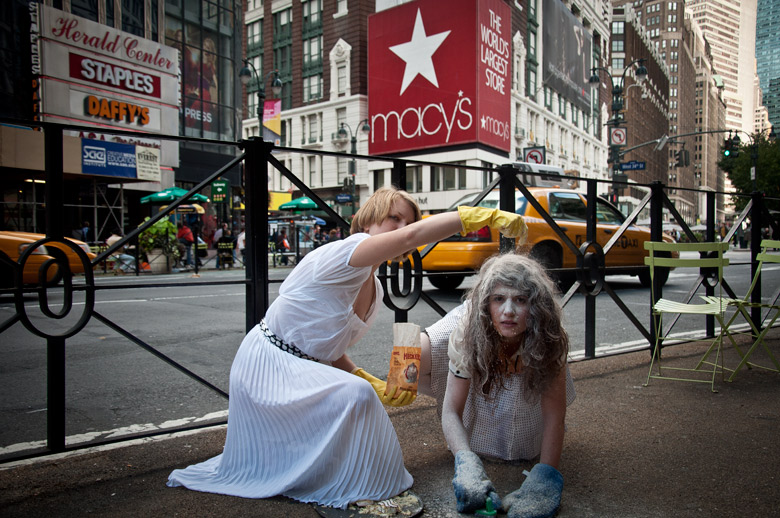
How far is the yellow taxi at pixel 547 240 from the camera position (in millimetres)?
8234

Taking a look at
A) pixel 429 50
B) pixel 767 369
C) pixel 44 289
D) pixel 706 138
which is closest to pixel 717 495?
pixel 767 369

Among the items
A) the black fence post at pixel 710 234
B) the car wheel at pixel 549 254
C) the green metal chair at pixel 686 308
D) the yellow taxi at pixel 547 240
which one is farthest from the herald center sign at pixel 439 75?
the green metal chair at pixel 686 308

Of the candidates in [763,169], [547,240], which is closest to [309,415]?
[547,240]

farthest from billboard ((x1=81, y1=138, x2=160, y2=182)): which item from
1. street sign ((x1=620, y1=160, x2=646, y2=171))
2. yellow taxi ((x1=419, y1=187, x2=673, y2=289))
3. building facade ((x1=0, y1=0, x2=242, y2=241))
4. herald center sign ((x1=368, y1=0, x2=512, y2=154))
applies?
herald center sign ((x1=368, y1=0, x2=512, y2=154))

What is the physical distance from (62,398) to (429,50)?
41.8 meters

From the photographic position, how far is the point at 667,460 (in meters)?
2.64

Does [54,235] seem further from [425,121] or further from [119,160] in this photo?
[425,121]

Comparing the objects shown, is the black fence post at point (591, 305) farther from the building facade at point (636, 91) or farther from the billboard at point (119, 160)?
the building facade at point (636, 91)

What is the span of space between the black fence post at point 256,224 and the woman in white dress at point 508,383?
1141 mm

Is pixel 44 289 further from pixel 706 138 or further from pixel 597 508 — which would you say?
pixel 706 138

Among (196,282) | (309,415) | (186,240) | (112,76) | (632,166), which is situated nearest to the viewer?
(309,415)

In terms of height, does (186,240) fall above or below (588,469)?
above

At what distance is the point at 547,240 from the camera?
8719 millimetres

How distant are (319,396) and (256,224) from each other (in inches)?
48.6
